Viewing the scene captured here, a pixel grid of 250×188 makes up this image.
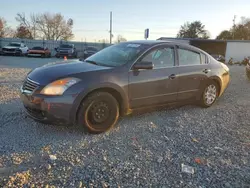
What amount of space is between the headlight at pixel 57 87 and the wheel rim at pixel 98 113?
1.72 feet

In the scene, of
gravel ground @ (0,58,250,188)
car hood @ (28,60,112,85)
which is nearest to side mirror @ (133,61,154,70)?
car hood @ (28,60,112,85)

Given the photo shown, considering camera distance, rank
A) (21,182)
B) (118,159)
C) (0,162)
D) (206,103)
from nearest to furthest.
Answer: (21,182), (0,162), (118,159), (206,103)

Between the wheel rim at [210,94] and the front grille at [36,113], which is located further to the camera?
the wheel rim at [210,94]

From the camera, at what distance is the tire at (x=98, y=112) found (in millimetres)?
3840

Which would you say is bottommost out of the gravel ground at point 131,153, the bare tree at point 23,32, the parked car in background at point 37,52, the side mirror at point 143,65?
the gravel ground at point 131,153

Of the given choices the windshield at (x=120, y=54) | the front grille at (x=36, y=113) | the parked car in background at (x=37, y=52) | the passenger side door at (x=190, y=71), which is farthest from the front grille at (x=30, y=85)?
the parked car in background at (x=37, y=52)

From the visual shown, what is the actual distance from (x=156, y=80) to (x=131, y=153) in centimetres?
166

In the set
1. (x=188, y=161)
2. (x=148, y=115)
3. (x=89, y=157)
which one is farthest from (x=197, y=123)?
(x=89, y=157)

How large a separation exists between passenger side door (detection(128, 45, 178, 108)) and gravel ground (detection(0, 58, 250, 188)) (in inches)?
18.4

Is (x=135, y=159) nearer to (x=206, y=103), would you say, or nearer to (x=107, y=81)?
(x=107, y=81)

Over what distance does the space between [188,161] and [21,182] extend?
2.09 m

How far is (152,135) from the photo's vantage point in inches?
161

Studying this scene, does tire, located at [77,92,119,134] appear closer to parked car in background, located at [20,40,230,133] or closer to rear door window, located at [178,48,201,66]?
parked car in background, located at [20,40,230,133]

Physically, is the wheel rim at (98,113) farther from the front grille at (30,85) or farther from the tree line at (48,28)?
the tree line at (48,28)
